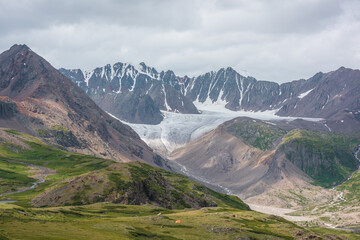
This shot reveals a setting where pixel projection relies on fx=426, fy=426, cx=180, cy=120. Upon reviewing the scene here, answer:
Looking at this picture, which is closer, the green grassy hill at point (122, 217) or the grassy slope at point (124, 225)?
the grassy slope at point (124, 225)

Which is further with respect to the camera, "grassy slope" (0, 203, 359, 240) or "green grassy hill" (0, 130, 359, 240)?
"green grassy hill" (0, 130, 359, 240)

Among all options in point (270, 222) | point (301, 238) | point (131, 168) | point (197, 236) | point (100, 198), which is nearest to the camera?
point (197, 236)

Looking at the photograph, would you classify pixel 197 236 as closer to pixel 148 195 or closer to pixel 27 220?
pixel 27 220

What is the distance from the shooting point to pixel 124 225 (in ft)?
321

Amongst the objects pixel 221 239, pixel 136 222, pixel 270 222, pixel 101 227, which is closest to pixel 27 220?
pixel 101 227

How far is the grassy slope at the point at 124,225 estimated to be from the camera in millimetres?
78812

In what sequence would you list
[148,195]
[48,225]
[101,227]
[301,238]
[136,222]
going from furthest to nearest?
[148,195]
[301,238]
[136,222]
[101,227]
[48,225]

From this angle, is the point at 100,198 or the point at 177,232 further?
the point at 100,198

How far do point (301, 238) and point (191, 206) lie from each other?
79.4 m

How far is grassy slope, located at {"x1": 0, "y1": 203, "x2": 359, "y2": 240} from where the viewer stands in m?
78.8

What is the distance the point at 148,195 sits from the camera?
18212cm

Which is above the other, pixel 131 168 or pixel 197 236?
pixel 131 168

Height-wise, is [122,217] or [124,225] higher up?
[124,225]

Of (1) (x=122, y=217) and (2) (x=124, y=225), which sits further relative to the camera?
(1) (x=122, y=217)
